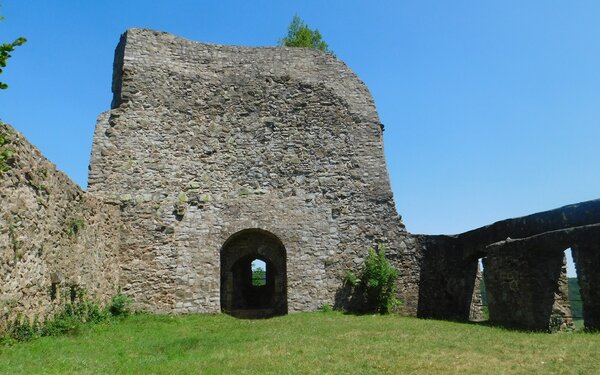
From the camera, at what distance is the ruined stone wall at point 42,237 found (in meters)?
9.24

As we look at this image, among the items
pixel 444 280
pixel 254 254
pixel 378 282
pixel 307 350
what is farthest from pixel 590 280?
pixel 254 254

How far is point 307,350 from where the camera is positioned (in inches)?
364

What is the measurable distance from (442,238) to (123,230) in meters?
9.67

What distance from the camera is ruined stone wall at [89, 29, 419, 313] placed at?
1496cm

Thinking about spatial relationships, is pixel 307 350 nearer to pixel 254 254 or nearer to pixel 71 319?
pixel 71 319

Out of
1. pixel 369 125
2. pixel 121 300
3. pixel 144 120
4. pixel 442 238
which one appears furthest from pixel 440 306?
pixel 144 120

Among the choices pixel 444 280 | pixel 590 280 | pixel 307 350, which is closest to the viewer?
pixel 307 350

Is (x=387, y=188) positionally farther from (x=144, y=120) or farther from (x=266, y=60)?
(x=144, y=120)

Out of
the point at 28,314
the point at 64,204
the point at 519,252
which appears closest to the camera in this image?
the point at 28,314

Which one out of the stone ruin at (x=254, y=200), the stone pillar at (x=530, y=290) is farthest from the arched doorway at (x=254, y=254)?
the stone pillar at (x=530, y=290)

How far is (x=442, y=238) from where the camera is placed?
16281mm

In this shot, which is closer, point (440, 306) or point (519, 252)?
point (519, 252)

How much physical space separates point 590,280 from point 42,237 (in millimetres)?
11635

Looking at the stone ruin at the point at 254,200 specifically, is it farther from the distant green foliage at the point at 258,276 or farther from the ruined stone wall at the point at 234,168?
the distant green foliage at the point at 258,276
